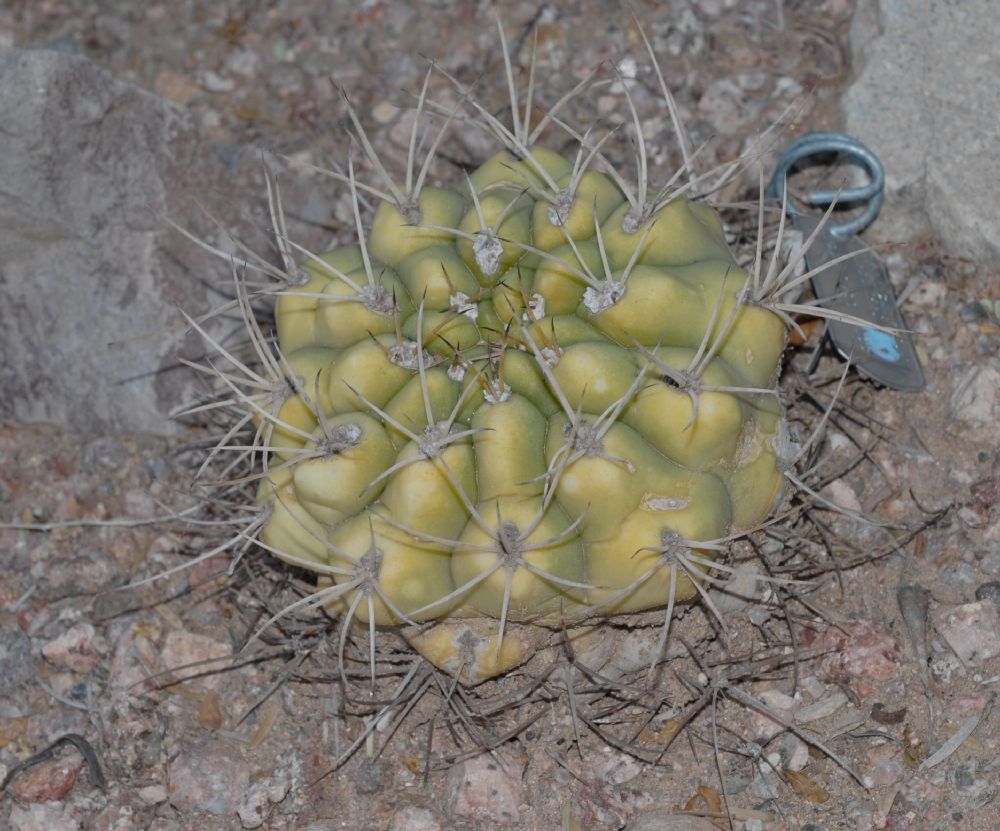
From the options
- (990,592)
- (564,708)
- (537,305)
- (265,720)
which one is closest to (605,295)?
(537,305)

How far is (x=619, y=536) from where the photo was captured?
2330mm

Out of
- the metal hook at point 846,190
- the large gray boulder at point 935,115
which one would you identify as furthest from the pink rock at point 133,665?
the large gray boulder at point 935,115

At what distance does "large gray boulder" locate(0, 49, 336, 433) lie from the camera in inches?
134

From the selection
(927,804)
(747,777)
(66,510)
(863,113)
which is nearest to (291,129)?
(66,510)

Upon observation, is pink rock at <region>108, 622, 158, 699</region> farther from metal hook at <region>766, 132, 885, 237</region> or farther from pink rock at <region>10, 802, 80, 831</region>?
metal hook at <region>766, 132, 885, 237</region>

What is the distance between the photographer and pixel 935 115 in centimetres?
338

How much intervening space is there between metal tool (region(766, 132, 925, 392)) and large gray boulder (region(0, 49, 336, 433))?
4.88 ft

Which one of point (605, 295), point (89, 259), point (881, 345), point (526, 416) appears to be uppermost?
point (605, 295)

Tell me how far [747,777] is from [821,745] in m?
0.17

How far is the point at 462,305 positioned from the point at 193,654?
1114 mm

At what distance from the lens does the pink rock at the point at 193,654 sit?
2945mm

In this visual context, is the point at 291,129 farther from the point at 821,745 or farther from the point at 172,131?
the point at 821,745

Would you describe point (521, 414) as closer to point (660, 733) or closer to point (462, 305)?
point (462, 305)

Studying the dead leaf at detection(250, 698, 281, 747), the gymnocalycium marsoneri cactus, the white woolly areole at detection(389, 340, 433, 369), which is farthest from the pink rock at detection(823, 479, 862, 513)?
the dead leaf at detection(250, 698, 281, 747)
